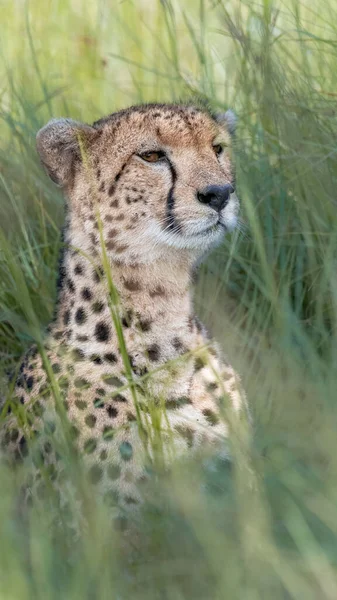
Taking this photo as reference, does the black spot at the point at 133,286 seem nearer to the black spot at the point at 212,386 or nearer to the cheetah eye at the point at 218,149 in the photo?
the black spot at the point at 212,386

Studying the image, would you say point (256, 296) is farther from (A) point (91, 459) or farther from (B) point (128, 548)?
(B) point (128, 548)

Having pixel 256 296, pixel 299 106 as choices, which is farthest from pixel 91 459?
pixel 299 106

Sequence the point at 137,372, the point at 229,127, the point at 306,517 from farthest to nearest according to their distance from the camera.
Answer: the point at 229,127 < the point at 137,372 < the point at 306,517

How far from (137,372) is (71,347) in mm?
163

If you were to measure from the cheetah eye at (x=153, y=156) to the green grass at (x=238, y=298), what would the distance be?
0.20m

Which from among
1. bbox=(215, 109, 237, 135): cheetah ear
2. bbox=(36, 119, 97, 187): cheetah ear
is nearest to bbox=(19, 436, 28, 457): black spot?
bbox=(36, 119, 97, 187): cheetah ear

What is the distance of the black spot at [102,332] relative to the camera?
2.50 m

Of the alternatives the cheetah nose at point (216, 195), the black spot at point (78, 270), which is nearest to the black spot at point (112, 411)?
the black spot at point (78, 270)

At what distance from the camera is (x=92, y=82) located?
14.3 ft

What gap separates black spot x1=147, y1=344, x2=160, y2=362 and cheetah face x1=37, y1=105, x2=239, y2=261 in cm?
20

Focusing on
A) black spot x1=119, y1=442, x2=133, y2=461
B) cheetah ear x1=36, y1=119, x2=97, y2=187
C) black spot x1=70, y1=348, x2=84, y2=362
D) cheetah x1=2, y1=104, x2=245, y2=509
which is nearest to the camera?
black spot x1=119, y1=442, x2=133, y2=461

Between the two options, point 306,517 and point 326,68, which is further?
point 326,68

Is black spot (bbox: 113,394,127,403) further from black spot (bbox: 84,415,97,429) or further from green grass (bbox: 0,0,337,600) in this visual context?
green grass (bbox: 0,0,337,600)

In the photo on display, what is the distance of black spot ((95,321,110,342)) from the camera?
2500 millimetres
